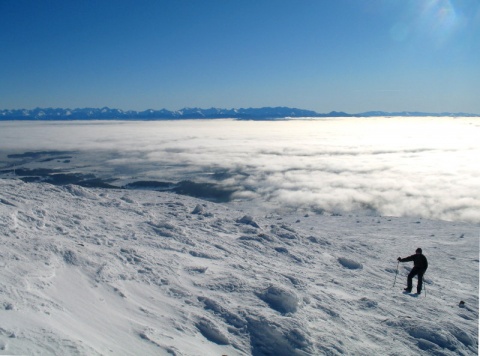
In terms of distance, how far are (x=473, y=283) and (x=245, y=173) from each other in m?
41.0

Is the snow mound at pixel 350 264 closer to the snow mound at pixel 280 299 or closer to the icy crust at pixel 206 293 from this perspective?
the icy crust at pixel 206 293

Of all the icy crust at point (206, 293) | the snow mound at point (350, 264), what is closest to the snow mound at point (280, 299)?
the icy crust at point (206, 293)

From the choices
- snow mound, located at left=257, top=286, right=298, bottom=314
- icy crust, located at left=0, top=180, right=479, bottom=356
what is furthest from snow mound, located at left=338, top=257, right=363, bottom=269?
snow mound, located at left=257, top=286, right=298, bottom=314

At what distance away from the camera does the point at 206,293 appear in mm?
9156

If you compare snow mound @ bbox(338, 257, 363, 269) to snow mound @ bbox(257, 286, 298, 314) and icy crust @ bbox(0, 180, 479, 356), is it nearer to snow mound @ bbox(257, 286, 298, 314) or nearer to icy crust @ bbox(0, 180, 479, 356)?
icy crust @ bbox(0, 180, 479, 356)

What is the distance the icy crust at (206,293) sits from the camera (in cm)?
672

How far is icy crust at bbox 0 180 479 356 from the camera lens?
22.1 ft

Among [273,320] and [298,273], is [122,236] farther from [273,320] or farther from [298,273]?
[273,320]

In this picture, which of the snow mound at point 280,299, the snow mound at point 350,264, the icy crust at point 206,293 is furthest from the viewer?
the snow mound at point 350,264

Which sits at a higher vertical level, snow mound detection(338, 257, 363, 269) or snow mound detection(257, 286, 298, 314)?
snow mound detection(257, 286, 298, 314)

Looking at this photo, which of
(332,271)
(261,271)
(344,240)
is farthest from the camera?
(344,240)

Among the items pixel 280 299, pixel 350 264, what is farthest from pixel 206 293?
pixel 350 264

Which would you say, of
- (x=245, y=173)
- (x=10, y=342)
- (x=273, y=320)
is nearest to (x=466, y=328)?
(x=273, y=320)

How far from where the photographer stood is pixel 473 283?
12383 millimetres
